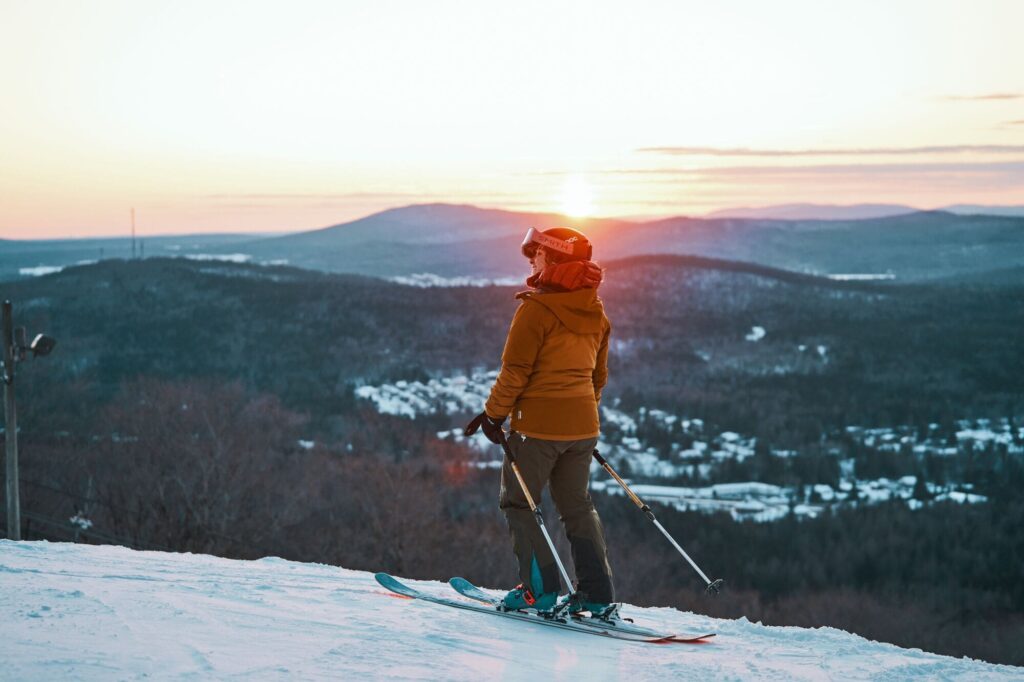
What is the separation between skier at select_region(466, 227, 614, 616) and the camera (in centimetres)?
477

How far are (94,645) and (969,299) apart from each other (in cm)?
13523

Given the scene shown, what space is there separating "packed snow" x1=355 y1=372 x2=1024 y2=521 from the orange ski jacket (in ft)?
167

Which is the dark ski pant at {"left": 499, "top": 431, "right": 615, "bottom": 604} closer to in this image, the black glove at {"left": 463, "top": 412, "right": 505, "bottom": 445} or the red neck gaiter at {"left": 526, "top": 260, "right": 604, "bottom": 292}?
the black glove at {"left": 463, "top": 412, "right": 505, "bottom": 445}

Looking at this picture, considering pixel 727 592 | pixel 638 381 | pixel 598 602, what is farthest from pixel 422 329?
pixel 598 602

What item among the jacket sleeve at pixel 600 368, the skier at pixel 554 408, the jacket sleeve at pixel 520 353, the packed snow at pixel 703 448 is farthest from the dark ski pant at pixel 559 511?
the packed snow at pixel 703 448

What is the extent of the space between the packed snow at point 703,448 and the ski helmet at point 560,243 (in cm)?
5110

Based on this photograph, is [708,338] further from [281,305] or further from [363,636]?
[363,636]

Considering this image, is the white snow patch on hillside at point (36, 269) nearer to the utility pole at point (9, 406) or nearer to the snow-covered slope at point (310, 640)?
the utility pole at point (9, 406)

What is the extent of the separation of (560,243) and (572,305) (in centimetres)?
30

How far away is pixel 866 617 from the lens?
40125 millimetres

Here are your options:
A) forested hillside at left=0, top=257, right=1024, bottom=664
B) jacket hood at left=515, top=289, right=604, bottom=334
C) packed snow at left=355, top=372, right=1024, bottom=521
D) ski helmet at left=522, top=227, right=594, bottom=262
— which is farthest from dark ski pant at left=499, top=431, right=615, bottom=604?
packed snow at left=355, top=372, right=1024, bottom=521

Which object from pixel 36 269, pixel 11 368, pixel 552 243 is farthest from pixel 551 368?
pixel 36 269

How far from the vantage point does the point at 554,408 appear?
191 inches

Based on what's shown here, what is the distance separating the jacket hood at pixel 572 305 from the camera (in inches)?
187
